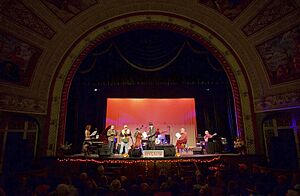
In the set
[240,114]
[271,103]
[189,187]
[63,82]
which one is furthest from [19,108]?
[271,103]

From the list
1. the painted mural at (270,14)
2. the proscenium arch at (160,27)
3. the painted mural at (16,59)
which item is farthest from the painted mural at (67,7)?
the painted mural at (270,14)

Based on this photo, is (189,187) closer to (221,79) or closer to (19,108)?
(19,108)

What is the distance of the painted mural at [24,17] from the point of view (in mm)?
6500

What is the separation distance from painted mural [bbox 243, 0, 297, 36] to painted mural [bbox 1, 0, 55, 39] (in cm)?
830

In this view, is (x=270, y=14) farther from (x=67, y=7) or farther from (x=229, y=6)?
(x=67, y=7)

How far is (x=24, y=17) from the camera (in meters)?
6.98

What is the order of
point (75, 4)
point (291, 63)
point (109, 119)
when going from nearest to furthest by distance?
point (291, 63) < point (75, 4) < point (109, 119)

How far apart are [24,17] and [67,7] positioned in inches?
63.3

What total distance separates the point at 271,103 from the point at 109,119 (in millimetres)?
8307

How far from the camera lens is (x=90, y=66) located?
952cm

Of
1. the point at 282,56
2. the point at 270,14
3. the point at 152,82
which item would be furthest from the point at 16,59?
the point at 282,56

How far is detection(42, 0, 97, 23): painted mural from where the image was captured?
24.0 feet

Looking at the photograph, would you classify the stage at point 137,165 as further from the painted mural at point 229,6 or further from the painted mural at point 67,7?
the painted mural at point 229,6

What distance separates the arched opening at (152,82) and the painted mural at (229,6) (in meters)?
1.80
